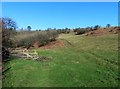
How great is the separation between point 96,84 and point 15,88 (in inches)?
245

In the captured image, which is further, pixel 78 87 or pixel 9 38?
pixel 9 38

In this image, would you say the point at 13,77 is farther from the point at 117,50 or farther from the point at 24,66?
Result: the point at 117,50

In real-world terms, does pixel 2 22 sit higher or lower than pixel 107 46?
higher

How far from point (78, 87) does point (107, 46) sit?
74.2ft

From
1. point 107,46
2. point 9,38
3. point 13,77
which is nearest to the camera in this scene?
point 13,77

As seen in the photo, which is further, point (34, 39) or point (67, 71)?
point (34, 39)

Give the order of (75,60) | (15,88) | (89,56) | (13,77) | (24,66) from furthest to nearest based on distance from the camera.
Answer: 1. (89,56)
2. (75,60)
3. (24,66)
4. (13,77)
5. (15,88)

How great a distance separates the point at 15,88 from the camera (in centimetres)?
2292

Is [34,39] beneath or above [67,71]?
above

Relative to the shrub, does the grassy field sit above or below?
below

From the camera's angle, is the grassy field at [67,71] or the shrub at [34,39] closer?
the grassy field at [67,71]

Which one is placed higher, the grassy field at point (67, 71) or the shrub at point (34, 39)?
the shrub at point (34, 39)

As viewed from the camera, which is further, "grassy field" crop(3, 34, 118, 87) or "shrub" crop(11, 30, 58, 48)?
"shrub" crop(11, 30, 58, 48)

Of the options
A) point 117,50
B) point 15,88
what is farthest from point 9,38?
point 15,88
